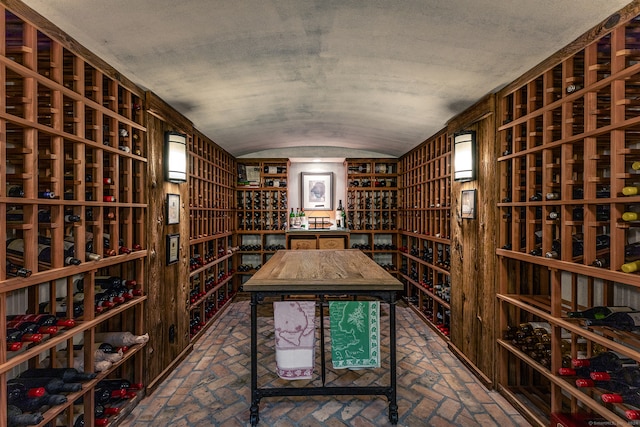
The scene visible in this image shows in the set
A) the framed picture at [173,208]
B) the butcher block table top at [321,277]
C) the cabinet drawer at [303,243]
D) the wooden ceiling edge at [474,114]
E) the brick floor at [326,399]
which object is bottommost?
the brick floor at [326,399]

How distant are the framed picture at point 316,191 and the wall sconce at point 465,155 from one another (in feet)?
11.3

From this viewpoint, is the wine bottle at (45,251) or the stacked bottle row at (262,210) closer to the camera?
the wine bottle at (45,251)

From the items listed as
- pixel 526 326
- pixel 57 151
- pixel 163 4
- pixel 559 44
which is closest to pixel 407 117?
pixel 559 44

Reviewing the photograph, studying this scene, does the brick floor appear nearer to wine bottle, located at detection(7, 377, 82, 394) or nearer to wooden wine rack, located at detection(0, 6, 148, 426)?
wooden wine rack, located at detection(0, 6, 148, 426)

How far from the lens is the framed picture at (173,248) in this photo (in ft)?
10.0

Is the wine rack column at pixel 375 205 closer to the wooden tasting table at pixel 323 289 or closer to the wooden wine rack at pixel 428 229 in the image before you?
the wooden wine rack at pixel 428 229

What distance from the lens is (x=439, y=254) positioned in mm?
4453

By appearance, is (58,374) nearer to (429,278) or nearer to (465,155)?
(465,155)

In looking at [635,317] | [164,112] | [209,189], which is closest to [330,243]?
[209,189]

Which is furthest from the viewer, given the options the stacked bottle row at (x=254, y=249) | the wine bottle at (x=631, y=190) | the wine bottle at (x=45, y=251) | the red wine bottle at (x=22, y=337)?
the stacked bottle row at (x=254, y=249)

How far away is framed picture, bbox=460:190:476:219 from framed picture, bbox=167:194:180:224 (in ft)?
9.82

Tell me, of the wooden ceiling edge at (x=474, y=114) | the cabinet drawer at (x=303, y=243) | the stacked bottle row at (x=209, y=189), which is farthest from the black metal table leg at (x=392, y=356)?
the cabinet drawer at (x=303, y=243)

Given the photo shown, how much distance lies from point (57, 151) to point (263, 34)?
1.43 meters

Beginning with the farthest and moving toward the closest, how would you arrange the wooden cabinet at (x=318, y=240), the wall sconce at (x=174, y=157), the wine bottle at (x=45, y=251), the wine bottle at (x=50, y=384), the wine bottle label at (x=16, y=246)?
the wooden cabinet at (x=318, y=240), the wall sconce at (x=174, y=157), the wine bottle label at (x=16, y=246), the wine bottle at (x=45, y=251), the wine bottle at (x=50, y=384)
